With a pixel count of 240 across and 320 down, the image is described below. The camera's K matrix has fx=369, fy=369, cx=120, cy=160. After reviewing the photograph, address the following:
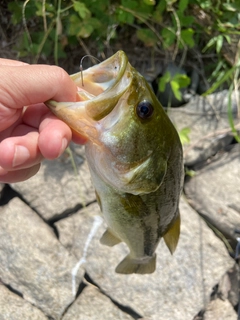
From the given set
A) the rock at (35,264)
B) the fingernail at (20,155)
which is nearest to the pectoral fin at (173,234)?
the fingernail at (20,155)

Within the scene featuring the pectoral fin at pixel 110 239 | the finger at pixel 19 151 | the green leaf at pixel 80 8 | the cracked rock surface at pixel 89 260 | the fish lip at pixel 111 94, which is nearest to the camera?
the fish lip at pixel 111 94

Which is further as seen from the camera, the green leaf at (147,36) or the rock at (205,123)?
the rock at (205,123)

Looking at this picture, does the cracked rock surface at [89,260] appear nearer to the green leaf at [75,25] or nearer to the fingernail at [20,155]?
the green leaf at [75,25]

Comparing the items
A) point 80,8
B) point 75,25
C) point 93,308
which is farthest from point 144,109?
point 93,308

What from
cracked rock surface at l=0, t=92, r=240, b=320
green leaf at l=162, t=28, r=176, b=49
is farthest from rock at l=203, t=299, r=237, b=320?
green leaf at l=162, t=28, r=176, b=49

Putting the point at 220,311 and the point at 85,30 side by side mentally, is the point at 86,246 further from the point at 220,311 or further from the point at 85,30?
the point at 85,30

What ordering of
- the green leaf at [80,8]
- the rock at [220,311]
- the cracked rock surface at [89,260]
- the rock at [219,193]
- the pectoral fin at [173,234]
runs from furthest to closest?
the rock at [219,193], the rock at [220,311], the cracked rock surface at [89,260], the green leaf at [80,8], the pectoral fin at [173,234]

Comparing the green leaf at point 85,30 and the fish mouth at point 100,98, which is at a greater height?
the fish mouth at point 100,98

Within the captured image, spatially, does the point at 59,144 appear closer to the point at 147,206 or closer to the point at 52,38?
the point at 147,206
